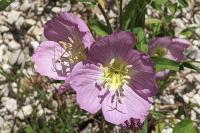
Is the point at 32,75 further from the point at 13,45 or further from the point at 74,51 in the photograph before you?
the point at 74,51

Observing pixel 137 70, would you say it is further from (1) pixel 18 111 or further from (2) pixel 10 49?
(2) pixel 10 49

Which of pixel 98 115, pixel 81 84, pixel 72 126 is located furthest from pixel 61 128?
pixel 81 84

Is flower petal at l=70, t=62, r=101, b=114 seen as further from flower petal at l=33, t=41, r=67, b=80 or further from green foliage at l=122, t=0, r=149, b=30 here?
green foliage at l=122, t=0, r=149, b=30

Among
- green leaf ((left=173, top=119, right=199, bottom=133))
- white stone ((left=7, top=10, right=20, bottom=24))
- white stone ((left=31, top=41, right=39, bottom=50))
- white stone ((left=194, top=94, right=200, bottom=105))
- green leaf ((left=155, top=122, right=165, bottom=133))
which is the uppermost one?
white stone ((left=7, top=10, right=20, bottom=24))

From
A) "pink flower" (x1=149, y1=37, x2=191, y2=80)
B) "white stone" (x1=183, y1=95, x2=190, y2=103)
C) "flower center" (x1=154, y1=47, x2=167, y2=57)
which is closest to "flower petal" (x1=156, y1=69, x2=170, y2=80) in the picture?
"pink flower" (x1=149, y1=37, x2=191, y2=80)

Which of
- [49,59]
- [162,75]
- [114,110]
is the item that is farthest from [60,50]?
[162,75]

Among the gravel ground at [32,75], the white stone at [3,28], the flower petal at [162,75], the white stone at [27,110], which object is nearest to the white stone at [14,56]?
the gravel ground at [32,75]
